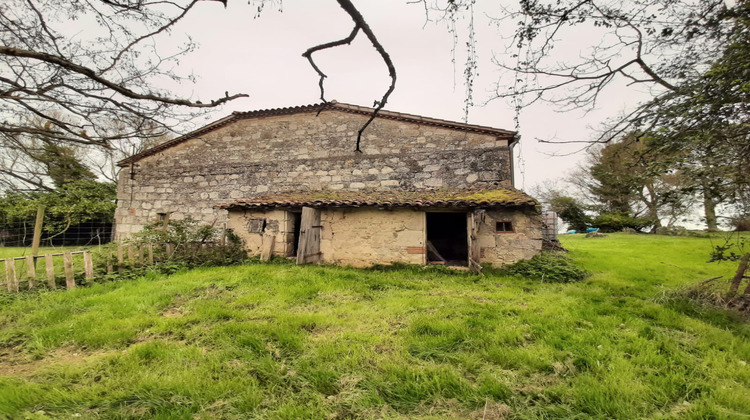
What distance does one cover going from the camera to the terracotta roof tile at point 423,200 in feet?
24.2

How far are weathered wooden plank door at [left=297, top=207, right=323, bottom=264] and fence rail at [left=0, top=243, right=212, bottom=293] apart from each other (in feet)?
9.07

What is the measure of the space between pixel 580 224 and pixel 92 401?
23596 millimetres

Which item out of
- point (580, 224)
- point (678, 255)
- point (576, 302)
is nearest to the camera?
point (576, 302)

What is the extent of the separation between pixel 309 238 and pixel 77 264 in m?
5.01

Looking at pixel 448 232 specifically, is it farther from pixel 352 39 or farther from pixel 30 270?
pixel 30 270

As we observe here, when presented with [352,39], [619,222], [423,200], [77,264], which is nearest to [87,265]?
[77,264]

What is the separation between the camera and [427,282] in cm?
650

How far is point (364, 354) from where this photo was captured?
3150 millimetres

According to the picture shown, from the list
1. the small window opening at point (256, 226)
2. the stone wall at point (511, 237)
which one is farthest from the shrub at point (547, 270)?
the small window opening at point (256, 226)

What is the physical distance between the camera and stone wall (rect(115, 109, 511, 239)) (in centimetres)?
938

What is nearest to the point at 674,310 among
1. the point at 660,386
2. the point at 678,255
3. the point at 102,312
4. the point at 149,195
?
the point at 660,386

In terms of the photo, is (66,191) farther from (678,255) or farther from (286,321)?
(678,255)

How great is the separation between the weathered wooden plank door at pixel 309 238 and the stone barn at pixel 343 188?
36mm

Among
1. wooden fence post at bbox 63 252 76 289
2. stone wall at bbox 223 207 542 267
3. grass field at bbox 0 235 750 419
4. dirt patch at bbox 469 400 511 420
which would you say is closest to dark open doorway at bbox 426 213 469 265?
stone wall at bbox 223 207 542 267
